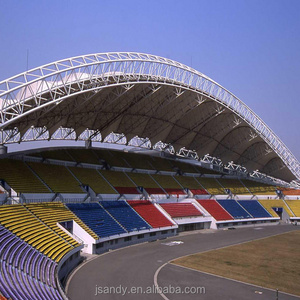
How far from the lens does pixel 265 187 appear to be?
69188 mm

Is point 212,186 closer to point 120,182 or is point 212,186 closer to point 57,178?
point 120,182

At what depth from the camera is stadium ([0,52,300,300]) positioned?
22.9 meters

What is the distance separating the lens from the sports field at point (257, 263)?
22.4 meters

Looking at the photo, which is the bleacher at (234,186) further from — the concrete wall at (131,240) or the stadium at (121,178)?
the concrete wall at (131,240)

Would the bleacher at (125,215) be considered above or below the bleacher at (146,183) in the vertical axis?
below

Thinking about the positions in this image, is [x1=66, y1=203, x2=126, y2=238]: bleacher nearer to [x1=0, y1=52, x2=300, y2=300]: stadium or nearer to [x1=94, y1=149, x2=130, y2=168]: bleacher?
[x1=0, y1=52, x2=300, y2=300]: stadium

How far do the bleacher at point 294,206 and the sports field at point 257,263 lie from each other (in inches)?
1028

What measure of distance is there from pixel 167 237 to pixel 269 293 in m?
20.9

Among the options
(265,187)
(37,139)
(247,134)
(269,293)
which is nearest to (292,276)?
(269,293)

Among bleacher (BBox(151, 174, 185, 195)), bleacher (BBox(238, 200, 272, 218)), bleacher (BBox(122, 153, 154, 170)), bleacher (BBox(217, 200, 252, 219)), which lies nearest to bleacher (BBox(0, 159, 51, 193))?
bleacher (BBox(122, 153, 154, 170))

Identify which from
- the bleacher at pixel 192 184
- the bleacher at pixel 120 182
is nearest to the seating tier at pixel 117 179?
the bleacher at pixel 120 182

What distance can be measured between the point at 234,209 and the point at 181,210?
12.9 metres

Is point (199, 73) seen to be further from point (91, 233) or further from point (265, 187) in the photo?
point (265, 187)

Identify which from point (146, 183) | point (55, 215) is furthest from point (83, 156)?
point (55, 215)
